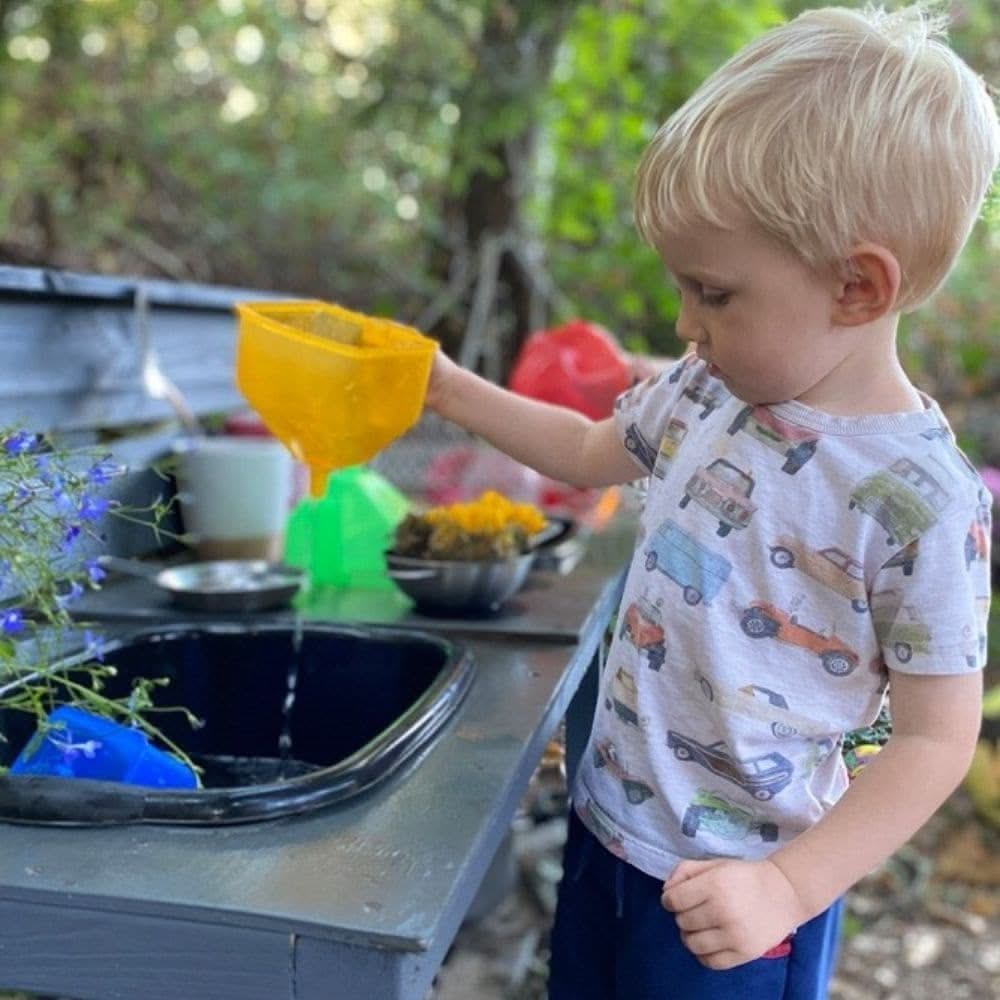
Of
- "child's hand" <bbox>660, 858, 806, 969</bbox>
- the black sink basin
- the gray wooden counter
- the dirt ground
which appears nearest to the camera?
the gray wooden counter

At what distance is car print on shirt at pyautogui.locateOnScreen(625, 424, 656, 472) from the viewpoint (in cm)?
122

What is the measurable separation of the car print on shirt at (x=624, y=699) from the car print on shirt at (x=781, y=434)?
249 mm

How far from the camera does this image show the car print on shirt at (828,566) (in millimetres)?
965

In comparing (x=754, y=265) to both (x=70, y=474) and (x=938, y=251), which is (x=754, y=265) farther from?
(x=70, y=474)

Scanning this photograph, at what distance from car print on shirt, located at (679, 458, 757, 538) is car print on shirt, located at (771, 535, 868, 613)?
44 mm

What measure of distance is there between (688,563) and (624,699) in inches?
5.9

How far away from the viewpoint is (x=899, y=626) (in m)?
0.94

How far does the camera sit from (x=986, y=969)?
8.39ft

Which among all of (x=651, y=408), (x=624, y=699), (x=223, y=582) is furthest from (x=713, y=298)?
(x=223, y=582)

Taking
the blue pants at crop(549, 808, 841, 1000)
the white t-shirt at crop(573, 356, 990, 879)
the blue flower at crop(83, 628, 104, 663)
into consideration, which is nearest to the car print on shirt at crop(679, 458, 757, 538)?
the white t-shirt at crop(573, 356, 990, 879)

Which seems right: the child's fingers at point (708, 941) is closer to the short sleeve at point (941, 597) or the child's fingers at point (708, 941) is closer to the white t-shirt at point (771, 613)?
the white t-shirt at point (771, 613)

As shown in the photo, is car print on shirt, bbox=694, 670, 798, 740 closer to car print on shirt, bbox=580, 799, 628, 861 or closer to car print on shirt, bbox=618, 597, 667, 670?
car print on shirt, bbox=618, 597, 667, 670

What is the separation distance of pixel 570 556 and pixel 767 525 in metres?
0.89

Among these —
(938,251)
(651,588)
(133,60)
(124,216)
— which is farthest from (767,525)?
(133,60)
